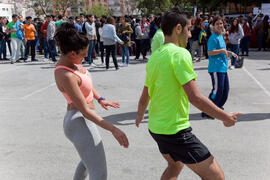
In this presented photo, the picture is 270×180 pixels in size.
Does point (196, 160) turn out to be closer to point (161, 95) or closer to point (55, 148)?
point (161, 95)

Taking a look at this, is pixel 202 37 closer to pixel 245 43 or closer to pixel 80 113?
pixel 245 43

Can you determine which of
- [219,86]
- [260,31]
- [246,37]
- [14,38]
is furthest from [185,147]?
[260,31]

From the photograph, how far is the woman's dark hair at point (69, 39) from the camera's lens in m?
2.40

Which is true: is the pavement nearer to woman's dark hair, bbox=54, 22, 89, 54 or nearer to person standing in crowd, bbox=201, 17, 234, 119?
person standing in crowd, bbox=201, 17, 234, 119

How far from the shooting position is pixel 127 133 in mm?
5086

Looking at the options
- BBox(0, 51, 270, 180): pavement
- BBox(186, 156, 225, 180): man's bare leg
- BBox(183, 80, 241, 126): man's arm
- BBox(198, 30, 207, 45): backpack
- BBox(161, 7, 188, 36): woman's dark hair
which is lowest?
BBox(0, 51, 270, 180): pavement

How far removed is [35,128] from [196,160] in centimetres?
379

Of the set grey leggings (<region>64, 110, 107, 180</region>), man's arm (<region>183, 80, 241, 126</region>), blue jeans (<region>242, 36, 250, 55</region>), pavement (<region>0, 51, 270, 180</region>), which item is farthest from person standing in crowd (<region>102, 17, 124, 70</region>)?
man's arm (<region>183, 80, 241, 126</region>)

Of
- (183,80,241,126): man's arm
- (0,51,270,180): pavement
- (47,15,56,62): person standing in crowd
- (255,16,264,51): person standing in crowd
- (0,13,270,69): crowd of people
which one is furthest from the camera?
(255,16,264,51): person standing in crowd

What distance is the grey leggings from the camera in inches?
95.9

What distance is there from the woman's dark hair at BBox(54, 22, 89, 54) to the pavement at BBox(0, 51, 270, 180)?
1.75m

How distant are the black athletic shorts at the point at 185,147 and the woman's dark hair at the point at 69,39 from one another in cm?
89

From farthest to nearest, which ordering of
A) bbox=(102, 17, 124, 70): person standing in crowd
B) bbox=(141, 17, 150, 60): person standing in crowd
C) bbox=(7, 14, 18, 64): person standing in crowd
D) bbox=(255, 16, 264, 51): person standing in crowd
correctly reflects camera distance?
bbox=(255, 16, 264, 51): person standing in crowd < bbox=(141, 17, 150, 60): person standing in crowd < bbox=(7, 14, 18, 64): person standing in crowd < bbox=(102, 17, 124, 70): person standing in crowd

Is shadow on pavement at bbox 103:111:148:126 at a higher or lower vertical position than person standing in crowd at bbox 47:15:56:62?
lower
